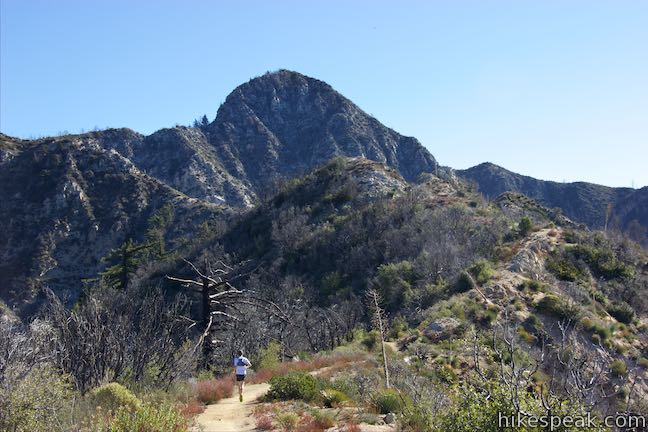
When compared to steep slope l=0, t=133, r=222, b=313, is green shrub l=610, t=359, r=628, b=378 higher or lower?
lower

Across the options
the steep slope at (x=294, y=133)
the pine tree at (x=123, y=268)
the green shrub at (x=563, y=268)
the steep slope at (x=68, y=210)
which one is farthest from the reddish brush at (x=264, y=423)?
the steep slope at (x=294, y=133)

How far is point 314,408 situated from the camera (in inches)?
420

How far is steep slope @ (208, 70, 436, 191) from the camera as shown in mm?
128750

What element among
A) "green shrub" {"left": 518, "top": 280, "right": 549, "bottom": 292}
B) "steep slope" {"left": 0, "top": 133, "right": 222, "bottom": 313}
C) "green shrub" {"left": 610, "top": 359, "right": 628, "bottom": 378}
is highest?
"steep slope" {"left": 0, "top": 133, "right": 222, "bottom": 313}

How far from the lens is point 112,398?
872cm

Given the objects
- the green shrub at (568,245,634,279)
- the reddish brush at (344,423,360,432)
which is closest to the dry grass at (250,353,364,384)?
the reddish brush at (344,423,360,432)

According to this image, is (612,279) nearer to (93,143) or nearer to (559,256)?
(559,256)

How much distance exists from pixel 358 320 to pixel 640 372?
1287 cm

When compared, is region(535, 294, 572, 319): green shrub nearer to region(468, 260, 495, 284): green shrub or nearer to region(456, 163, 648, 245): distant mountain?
region(468, 260, 495, 284): green shrub

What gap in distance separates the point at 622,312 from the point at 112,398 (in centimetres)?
2406

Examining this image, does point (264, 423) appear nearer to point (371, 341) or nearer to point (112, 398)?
point (112, 398)

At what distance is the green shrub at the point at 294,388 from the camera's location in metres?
11.7

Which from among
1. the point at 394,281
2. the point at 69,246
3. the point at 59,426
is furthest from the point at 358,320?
the point at 69,246

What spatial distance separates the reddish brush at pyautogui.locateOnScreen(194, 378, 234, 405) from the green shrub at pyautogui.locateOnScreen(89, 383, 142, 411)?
3431mm
